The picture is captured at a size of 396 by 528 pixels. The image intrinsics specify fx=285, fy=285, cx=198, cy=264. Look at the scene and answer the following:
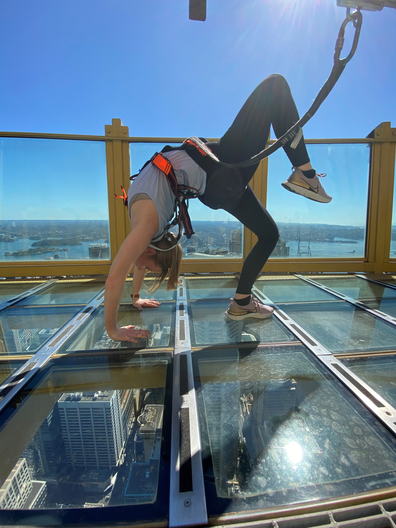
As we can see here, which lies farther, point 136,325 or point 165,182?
point 136,325

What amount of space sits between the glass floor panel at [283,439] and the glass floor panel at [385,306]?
3.63 ft

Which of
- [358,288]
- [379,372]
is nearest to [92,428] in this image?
[379,372]

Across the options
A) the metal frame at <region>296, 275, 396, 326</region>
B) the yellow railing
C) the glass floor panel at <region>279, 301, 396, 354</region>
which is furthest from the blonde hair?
the yellow railing

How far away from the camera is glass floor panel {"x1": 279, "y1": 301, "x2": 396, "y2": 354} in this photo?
1488 millimetres

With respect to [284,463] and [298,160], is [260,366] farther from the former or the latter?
[298,160]

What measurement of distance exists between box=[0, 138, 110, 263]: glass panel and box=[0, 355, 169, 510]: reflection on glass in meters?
2.54

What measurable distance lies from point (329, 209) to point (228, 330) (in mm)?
2709

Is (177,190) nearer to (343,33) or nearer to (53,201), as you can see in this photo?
(343,33)

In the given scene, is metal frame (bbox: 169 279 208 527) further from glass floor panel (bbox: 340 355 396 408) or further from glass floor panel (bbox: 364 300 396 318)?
glass floor panel (bbox: 364 300 396 318)

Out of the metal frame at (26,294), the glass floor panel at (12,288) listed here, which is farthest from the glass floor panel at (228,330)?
the glass floor panel at (12,288)

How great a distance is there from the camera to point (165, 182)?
1.40 metres

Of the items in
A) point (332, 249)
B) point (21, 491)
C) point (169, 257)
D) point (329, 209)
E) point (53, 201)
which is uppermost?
point (53, 201)

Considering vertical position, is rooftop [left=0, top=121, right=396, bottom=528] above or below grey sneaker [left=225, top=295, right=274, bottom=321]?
below

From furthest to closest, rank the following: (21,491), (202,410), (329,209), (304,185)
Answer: (329,209) < (304,185) < (202,410) < (21,491)
